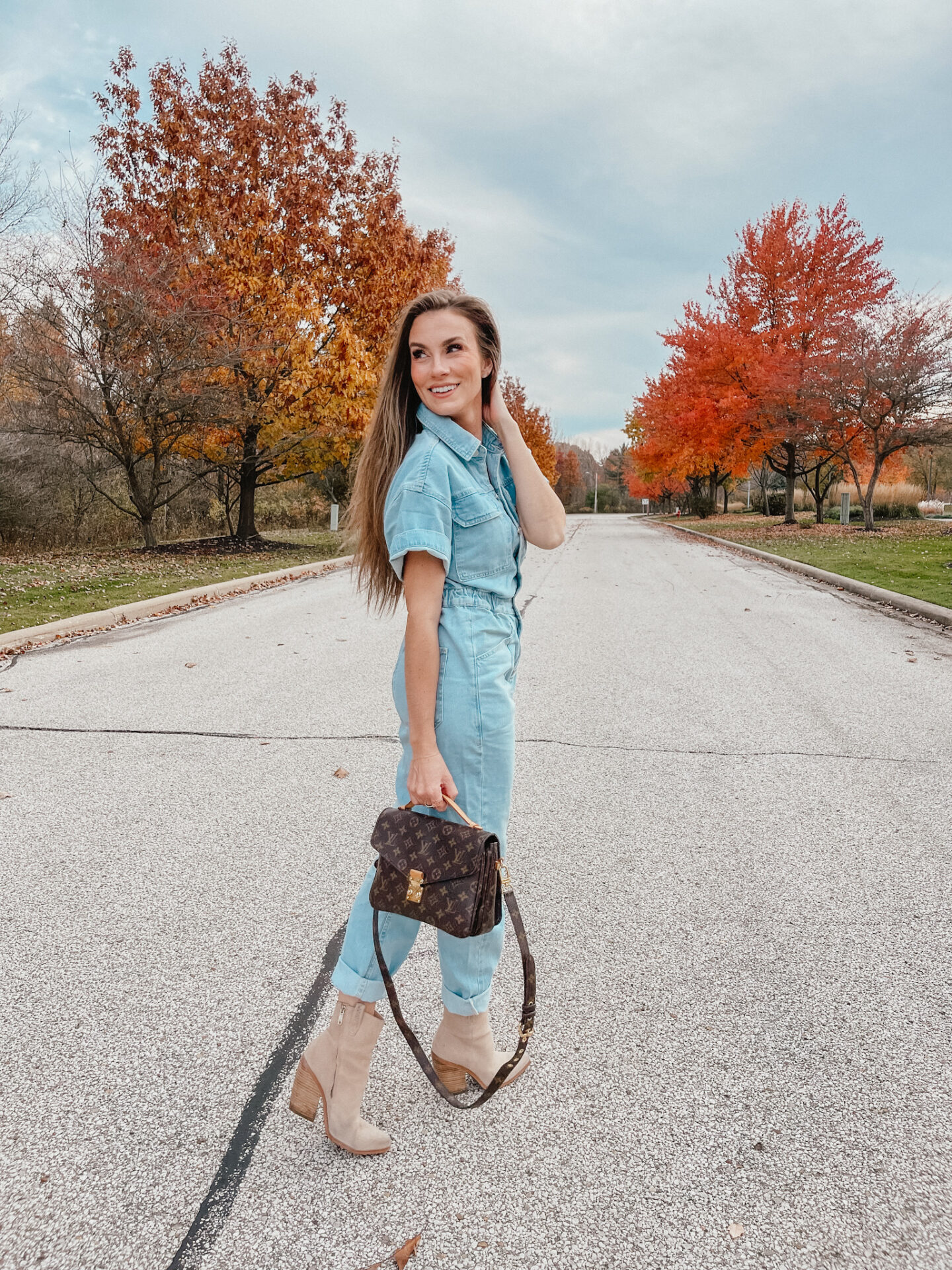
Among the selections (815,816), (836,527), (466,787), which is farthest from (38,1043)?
(836,527)

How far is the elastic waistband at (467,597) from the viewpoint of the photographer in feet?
6.13

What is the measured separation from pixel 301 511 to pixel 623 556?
18.7 m

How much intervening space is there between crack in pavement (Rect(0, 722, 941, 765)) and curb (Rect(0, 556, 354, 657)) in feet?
7.06

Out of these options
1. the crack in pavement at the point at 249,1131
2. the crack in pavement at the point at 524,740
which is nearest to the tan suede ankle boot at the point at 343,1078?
the crack in pavement at the point at 249,1131

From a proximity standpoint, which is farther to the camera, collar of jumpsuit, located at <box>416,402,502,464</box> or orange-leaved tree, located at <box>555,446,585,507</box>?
orange-leaved tree, located at <box>555,446,585,507</box>

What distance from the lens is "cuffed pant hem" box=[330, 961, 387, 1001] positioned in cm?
195

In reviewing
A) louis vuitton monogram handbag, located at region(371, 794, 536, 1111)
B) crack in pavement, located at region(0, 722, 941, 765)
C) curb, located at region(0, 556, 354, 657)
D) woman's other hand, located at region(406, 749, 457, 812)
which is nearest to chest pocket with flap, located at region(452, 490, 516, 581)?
woman's other hand, located at region(406, 749, 457, 812)

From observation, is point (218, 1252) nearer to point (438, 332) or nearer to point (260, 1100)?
point (260, 1100)

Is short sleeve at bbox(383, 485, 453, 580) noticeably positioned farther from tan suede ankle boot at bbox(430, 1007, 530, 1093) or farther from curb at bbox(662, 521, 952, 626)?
curb at bbox(662, 521, 952, 626)

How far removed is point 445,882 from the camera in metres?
1.78

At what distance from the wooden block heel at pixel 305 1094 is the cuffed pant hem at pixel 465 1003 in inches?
13.7

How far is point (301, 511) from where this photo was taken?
33625mm

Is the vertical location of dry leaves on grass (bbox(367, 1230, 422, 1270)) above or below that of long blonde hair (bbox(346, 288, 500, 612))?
below

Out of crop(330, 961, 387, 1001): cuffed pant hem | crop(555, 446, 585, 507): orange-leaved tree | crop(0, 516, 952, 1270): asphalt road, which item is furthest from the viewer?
crop(555, 446, 585, 507): orange-leaved tree
